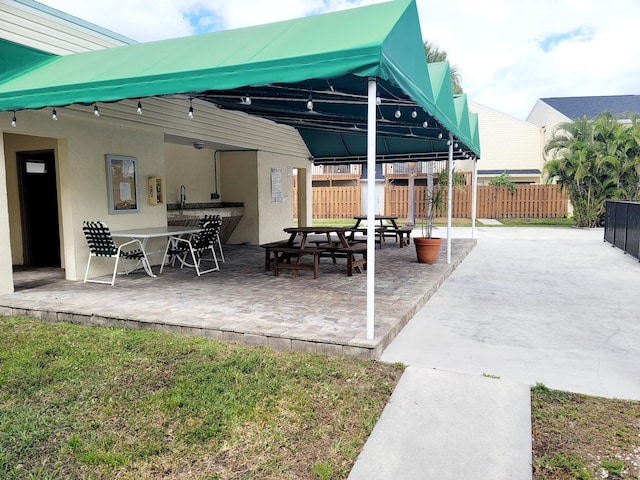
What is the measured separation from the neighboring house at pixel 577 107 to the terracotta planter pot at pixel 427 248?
1920cm

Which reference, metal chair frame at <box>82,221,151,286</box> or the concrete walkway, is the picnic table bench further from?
metal chair frame at <box>82,221,151,286</box>

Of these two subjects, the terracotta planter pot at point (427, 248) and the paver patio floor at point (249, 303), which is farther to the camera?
the terracotta planter pot at point (427, 248)

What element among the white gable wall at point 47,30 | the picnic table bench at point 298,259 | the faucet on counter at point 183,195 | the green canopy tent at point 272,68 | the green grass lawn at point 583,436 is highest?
the white gable wall at point 47,30

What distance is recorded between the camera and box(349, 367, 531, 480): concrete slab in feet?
7.93

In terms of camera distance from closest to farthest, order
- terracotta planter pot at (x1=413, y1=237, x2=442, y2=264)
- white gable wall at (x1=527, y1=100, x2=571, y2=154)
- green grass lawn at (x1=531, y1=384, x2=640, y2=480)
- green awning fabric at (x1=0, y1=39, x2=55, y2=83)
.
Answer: green grass lawn at (x1=531, y1=384, x2=640, y2=480) < green awning fabric at (x1=0, y1=39, x2=55, y2=83) < terracotta planter pot at (x1=413, y1=237, x2=442, y2=264) < white gable wall at (x1=527, y1=100, x2=571, y2=154)

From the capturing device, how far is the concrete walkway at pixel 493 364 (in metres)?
2.54

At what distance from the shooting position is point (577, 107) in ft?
83.3

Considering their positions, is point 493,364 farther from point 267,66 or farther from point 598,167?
point 598,167

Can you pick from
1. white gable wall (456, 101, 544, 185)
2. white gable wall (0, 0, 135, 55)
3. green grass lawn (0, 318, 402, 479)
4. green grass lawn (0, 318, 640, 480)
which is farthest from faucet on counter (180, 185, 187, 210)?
white gable wall (456, 101, 544, 185)

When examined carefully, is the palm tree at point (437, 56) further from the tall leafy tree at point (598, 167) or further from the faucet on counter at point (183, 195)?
the faucet on counter at point (183, 195)

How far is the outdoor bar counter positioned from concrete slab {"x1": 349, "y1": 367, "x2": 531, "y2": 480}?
7.41 metres

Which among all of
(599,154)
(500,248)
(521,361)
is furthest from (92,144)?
(599,154)

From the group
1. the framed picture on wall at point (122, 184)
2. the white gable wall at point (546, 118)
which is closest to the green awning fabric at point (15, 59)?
the framed picture on wall at point (122, 184)

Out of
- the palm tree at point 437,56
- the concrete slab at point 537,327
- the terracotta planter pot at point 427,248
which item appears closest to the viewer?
the concrete slab at point 537,327
